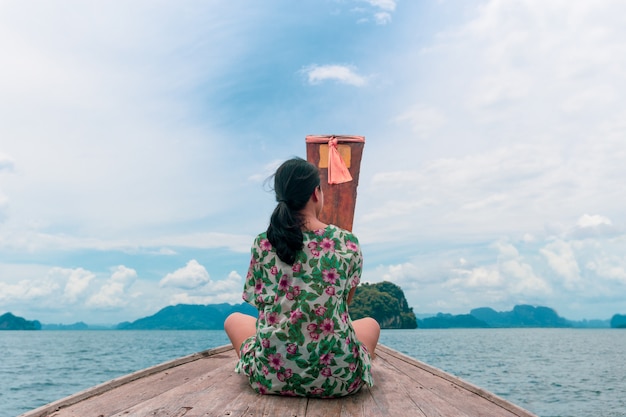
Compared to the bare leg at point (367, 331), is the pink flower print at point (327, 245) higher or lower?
higher

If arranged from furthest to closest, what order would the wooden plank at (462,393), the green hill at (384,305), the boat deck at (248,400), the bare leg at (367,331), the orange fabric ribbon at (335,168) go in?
the green hill at (384,305)
the orange fabric ribbon at (335,168)
the bare leg at (367,331)
the wooden plank at (462,393)
the boat deck at (248,400)

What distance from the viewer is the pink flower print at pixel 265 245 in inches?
117

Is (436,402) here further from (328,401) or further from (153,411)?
(153,411)

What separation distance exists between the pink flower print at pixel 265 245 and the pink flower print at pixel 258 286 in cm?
20

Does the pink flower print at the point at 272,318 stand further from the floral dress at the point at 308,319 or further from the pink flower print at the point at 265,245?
the pink flower print at the point at 265,245

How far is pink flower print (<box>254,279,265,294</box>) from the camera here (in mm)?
3047

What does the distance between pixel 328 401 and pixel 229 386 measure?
0.71 metres

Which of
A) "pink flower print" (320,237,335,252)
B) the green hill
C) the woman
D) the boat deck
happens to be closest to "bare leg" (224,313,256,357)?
the boat deck

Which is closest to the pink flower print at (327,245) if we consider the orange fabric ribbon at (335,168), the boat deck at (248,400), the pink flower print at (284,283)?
the pink flower print at (284,283)

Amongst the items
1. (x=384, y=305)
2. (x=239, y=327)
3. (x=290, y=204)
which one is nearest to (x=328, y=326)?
(x=290, y=204)

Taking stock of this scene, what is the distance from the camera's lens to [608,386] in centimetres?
1925

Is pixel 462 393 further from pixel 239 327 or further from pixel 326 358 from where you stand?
pixel 239 327

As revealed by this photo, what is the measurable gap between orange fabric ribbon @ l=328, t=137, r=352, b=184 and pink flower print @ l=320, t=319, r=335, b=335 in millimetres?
2731

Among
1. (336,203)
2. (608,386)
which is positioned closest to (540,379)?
(608,386)
